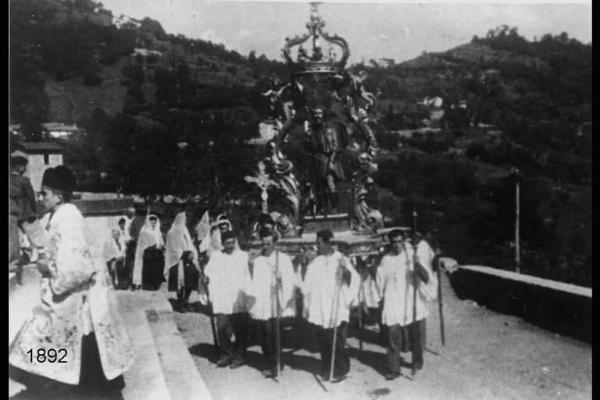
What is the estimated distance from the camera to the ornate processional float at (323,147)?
9.25 metres

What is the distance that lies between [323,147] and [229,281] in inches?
120

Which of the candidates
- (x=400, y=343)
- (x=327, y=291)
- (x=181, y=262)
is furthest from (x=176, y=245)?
(x=400, y=343)

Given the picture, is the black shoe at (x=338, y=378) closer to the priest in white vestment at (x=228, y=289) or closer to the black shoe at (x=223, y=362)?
the priest in white vestment at (x=228, y=289)

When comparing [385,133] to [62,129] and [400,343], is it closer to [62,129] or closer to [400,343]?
[62,129]

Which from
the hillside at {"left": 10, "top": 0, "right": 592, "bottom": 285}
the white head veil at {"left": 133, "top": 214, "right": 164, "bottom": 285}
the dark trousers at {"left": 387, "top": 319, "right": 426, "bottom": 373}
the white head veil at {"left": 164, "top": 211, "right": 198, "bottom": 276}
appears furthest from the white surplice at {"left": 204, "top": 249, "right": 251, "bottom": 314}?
the hillside at {"left": 10, "top": 0, "right": 592, "bottom": 285}

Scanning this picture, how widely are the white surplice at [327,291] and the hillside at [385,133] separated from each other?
19.3 meters

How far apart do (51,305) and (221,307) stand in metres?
2.47

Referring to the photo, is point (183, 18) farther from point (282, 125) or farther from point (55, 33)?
point (55, 33)

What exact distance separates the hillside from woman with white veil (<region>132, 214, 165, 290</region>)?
13.7 m

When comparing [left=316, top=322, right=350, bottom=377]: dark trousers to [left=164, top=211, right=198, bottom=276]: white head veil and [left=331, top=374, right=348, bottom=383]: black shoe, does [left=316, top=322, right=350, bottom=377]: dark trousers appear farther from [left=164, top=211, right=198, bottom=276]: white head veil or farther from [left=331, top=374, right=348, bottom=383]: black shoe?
[left=164, top=211, right=198, bottom=276]: white head veil

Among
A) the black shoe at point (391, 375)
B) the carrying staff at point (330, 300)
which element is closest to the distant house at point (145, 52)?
the carrying staff at point (330, 300)

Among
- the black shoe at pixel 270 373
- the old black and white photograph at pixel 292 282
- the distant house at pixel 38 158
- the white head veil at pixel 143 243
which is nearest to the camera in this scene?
the old black and white photograph at pixel 292 282

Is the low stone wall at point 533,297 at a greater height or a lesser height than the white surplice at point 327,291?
lesser

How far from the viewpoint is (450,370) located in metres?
7.25
